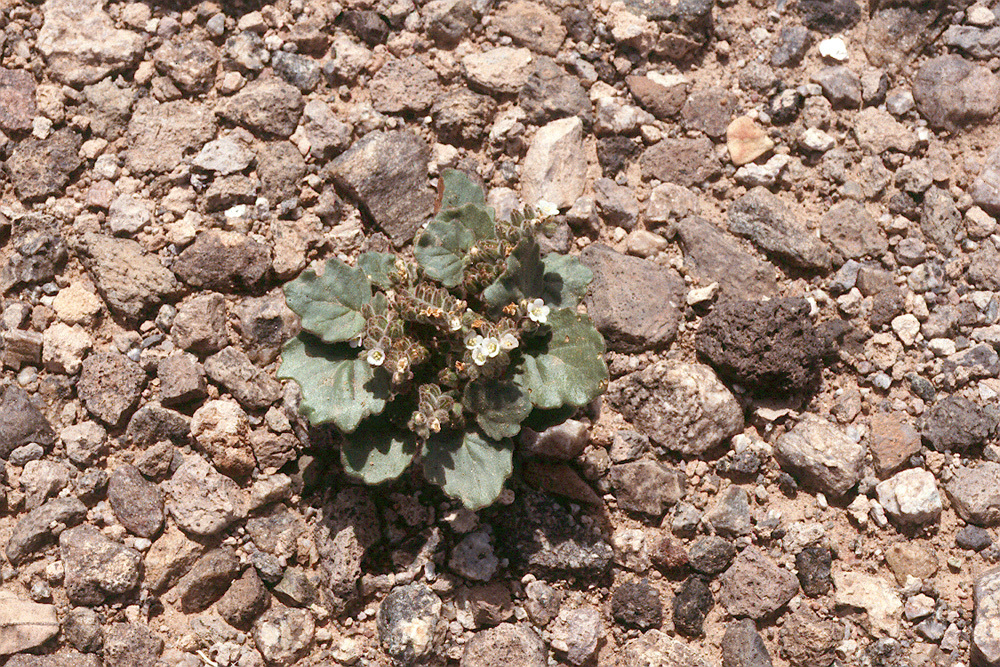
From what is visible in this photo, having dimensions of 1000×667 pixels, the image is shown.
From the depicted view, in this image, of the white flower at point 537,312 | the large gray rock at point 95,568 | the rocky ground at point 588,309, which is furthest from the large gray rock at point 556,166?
the large gray rock at point 95,568

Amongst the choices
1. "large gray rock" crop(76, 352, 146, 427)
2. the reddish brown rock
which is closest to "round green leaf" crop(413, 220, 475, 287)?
"large gray rock" crop(76, 352, 146, 427)

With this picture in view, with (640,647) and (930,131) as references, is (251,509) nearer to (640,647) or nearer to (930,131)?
(640,647)

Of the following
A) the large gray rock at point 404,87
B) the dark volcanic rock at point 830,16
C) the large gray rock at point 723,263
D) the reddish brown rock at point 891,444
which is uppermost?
the dark volcanic rock at point 830,16

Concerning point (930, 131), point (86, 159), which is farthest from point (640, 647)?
point (86, 159)

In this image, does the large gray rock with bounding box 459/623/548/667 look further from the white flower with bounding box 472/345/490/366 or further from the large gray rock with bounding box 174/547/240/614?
the white flower with bounding box 472/345/490/366

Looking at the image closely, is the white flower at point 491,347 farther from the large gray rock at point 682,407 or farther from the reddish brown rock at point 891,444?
the reddish brown rock at point 891,444

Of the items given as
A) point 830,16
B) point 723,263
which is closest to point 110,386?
point 723,263
